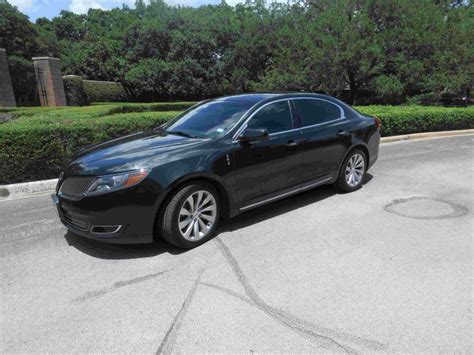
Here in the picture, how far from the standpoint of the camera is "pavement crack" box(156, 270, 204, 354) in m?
2.40

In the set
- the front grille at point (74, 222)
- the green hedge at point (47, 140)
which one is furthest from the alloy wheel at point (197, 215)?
the green hedge at point (47, 140)

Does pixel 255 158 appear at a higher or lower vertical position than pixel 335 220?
higher

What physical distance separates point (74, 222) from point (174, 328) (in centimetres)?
166

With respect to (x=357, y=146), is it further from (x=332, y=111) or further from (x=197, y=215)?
(x=197, y=215)

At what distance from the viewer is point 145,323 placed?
2.64 m

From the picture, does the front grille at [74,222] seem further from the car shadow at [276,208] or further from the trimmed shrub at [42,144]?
the trimmed shrub at [42,144]

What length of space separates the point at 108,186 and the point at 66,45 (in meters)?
46.0

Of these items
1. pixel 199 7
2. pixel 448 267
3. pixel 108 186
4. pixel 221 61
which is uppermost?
pixel 199 7

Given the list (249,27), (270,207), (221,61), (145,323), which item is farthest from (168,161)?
(221,61)

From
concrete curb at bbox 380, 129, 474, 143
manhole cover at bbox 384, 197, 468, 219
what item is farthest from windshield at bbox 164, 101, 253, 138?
concrete curb at bbox 380, 129, 474, 143

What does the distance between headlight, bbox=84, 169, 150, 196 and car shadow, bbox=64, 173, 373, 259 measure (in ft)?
2.32

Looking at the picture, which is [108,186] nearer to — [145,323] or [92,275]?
[92,275]

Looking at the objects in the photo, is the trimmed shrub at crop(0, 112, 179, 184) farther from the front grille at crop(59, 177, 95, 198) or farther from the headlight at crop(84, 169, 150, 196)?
the headlight at crop(84, 169, 150, 196)

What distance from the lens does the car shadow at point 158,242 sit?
370cm
